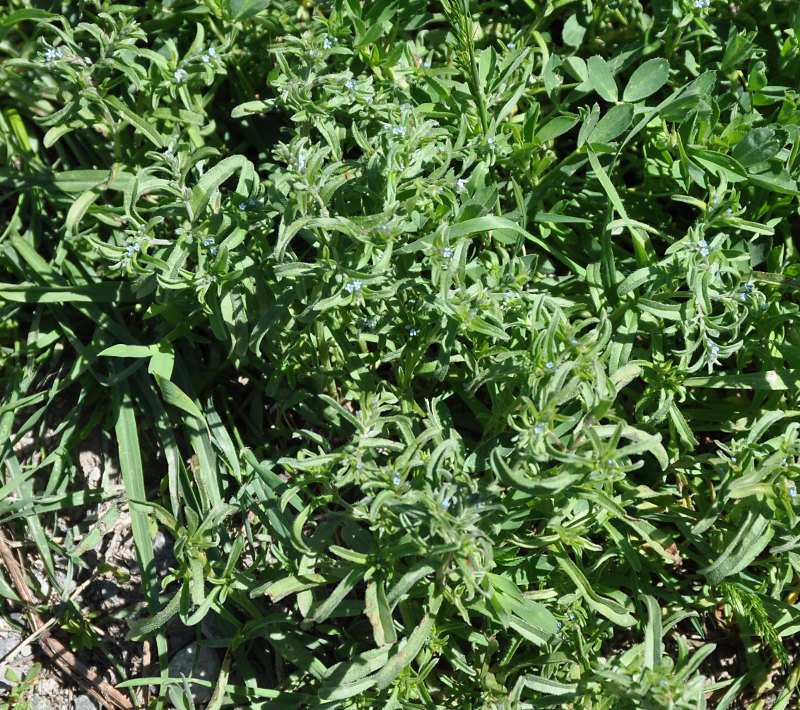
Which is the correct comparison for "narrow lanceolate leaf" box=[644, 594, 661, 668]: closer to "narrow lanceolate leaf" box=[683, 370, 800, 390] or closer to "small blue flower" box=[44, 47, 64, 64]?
"narrow lanceolate leaf" box=[683, 370, 800, 390]

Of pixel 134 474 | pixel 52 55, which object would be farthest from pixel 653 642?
pixel 52 55

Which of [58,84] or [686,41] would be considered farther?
[58,84]

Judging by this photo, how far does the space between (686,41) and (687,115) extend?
17.6 inches

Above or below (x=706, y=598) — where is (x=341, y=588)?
above

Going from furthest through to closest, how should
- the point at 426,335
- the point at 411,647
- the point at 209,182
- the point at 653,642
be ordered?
the point at 426,335 < the point at 209,182 < the point at 411,647 < the point at 653,642

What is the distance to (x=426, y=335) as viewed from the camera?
9.47 feet

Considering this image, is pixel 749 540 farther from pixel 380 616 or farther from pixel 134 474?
pixel 134 474

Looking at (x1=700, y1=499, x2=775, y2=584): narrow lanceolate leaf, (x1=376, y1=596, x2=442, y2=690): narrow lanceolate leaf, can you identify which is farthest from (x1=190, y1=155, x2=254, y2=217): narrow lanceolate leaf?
(x1=700, y1=499, x2=775, y2=584): narrow lanceolate leaf

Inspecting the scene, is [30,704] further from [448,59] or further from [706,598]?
[448,59]

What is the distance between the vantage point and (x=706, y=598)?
3.10 meters

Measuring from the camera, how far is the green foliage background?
2557 mm

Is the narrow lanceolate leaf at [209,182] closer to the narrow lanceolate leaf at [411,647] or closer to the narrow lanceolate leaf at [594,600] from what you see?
the narrow lanceolate leaf at [411,647]

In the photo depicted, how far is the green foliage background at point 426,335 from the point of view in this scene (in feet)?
8.39

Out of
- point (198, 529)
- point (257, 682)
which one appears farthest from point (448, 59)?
point (257, 682)
